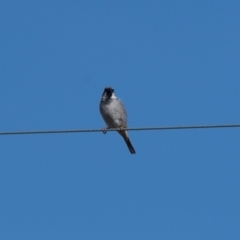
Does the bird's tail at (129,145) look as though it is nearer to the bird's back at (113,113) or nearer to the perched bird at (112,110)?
the perched bird at (112,110)

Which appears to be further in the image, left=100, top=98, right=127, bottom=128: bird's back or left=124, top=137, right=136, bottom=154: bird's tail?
left=124, top=137, right=136, bottom=154: bird's tail

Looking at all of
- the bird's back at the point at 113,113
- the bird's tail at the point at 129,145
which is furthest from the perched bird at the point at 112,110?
the bird's tail at the point at 129,145

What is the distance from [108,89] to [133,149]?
155 cm

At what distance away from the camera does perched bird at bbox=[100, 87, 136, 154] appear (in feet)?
68.1

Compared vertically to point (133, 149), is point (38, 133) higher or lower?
lower

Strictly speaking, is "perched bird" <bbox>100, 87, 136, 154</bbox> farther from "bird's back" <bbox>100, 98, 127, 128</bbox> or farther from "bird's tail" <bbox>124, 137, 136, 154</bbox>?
"bird's tail" <bbox>124, 137, 136, 154</bbox>

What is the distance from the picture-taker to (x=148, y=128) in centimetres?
1446

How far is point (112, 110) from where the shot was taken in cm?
2077

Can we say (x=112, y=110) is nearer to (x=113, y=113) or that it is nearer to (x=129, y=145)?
(x=113, y=113)

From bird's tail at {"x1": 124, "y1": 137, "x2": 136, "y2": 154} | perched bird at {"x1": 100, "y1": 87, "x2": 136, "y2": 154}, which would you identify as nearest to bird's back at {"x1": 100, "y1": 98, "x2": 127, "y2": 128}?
perched bird at {"x1": 100, "y1": 87, "x2": 136, "y2": 154}

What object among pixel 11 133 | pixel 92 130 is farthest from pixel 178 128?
pixel 11 133

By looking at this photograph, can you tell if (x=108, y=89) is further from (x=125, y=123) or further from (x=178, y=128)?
(x=178, y=128)

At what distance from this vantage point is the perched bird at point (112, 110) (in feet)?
68.1

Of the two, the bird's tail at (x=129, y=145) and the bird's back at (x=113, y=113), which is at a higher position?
the bird's back at (x=113, y=113)
